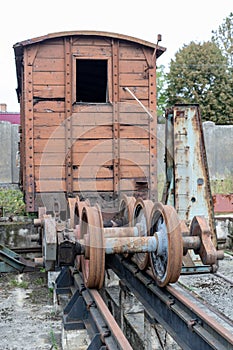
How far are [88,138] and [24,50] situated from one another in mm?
1516

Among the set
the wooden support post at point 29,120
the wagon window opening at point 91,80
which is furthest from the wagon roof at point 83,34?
the wagon window opening at point 91,80

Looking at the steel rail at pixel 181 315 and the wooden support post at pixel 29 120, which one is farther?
the wooden support post at pixel 29 120

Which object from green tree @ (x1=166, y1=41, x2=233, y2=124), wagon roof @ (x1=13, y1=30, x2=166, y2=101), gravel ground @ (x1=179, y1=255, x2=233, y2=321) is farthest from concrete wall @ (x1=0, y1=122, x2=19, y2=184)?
green tree @ (x1=166, y1=41, x2=233, y2=124)

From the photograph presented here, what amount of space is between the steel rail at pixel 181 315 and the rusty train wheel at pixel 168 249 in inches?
3.5

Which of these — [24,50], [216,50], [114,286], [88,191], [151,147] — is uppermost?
[216,50]

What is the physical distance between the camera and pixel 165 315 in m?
3.38

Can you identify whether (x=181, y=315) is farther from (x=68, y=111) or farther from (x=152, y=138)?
(x=68, y=111)

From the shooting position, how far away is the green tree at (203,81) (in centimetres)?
2673

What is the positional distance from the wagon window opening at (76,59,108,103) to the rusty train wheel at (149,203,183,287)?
5515 millimetres

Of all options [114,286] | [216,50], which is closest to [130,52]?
[114,286]

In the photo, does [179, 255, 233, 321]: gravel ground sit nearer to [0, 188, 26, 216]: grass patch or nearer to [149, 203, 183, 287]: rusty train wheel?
[149, 203, 183, 287]: rusty train wheel

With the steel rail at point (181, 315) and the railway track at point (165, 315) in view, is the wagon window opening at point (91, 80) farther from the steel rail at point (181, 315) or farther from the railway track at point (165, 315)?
the steel rail at point (181, 315)

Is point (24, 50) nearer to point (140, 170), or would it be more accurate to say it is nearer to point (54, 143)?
point (54, 143)

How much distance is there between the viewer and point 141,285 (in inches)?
153
